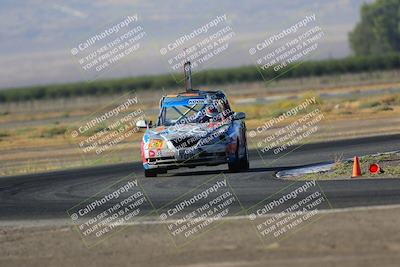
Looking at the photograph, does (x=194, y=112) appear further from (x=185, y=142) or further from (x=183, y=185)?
(x=183, y=185)

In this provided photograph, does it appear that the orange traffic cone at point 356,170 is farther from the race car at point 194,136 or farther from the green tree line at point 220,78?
the green tree line at point 220,78

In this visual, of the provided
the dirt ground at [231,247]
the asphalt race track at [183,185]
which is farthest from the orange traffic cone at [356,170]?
the dirt ground at [231,247]

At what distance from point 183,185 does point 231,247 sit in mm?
6895

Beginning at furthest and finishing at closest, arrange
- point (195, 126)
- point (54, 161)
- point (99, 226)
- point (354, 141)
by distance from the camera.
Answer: point (54, 161) → point (354, 141) → point (195, 126) → point (99, 226)

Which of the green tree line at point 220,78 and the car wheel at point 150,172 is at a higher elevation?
the car wheel at point 150,172

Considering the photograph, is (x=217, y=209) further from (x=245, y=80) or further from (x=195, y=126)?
(x=245, y=80)

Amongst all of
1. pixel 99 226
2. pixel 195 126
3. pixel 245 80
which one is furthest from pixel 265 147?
pixel 245 80

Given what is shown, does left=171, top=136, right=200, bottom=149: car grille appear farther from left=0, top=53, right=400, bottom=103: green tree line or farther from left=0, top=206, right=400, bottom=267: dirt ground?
left=0, top=53, right=400, bottom=103: green tree line

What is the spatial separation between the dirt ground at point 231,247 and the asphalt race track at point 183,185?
5.98 ft

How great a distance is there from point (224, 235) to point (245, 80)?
10642 cm

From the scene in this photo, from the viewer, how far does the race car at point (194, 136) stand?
61.1ft

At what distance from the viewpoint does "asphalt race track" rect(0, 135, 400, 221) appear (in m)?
14.5

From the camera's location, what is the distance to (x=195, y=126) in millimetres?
19047

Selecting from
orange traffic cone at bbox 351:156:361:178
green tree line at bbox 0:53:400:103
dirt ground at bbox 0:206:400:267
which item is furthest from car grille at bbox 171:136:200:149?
green tree line at bbox 0:53:400:103
